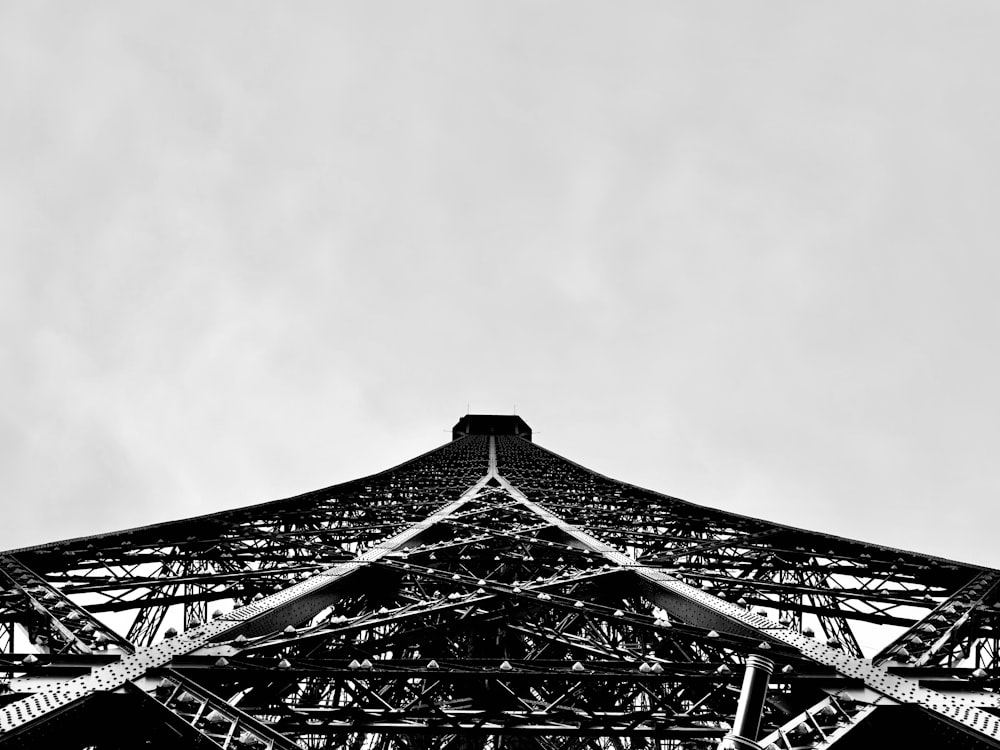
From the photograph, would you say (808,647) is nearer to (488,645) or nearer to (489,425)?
(488,645)

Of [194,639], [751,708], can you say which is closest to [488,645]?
[194,639]

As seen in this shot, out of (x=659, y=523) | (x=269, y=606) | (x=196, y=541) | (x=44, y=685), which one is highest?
(x=659, y=523)

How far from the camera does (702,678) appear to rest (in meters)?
6.52

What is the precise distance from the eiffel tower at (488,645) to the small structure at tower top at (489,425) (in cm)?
4221

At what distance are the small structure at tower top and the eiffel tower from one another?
42215 mm

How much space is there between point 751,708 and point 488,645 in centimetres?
861

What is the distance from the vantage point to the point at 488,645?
1193 centimetres

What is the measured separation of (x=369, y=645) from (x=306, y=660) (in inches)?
54.6

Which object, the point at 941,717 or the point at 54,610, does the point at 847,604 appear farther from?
the point at 54,610

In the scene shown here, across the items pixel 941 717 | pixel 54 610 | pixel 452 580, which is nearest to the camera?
pixel 941 717

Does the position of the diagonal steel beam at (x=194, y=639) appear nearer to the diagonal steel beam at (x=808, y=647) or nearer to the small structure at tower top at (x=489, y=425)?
the diagonal steel beam at (x=808, y=647)

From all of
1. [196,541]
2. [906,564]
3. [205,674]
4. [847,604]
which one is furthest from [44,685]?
[906,564]

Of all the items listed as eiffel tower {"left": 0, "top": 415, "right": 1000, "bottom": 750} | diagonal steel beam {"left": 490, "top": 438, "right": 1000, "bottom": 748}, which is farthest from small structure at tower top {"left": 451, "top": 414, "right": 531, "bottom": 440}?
diagonal steel beam {"left": 490, "top": 438, "right": 1000, "bottom": 748}

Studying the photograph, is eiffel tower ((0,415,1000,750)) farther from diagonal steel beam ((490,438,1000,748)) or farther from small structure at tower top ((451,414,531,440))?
small structure at tower top ((451,414,531,440))
